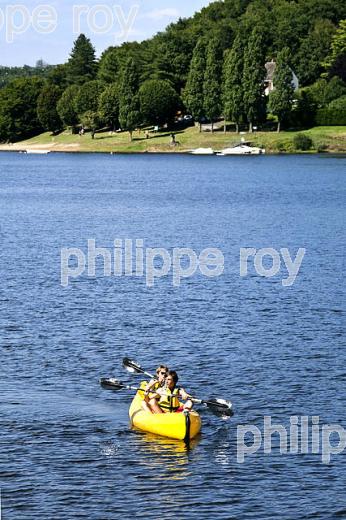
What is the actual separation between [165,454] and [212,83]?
16303cm

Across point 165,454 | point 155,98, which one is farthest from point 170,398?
point 155,98

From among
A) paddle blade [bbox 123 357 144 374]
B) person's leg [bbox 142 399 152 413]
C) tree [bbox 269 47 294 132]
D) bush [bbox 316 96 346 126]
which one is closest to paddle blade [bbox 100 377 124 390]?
paddle blade [bbox 123 357 144 374]

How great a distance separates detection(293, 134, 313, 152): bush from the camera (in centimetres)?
17700

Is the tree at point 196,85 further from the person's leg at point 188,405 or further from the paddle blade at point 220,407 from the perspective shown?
the person's leg at point 188,405

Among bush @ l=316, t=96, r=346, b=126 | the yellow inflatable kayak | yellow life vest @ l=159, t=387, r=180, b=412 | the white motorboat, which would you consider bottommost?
the yellow inflatable kayak

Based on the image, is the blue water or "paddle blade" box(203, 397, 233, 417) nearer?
the blue water

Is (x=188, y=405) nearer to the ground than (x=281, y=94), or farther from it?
nearer to the ground

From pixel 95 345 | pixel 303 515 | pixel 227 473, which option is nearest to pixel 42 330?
pixel 95 345

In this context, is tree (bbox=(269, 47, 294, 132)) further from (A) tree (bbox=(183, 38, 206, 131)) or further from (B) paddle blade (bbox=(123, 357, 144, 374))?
(B) paddle blade (bbox=(123, 357, 144, 374))

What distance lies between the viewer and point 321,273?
61.9 m

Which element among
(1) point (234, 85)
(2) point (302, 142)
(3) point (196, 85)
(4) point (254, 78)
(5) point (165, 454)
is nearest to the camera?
(5) point (165, 454)

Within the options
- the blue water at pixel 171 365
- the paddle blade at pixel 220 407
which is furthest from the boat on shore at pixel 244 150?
the paddle blade at pixel 220 407

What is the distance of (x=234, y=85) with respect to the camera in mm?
185625

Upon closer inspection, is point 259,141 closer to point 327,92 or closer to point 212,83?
point 212,83
